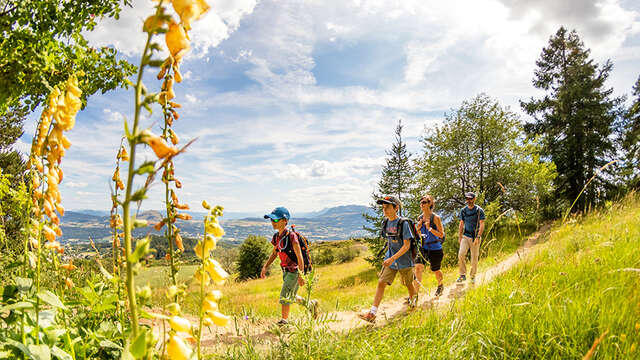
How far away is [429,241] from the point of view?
7289 mm

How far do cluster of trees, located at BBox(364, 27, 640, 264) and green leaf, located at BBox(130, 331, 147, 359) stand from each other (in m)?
20.2

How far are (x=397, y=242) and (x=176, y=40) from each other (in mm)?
5413

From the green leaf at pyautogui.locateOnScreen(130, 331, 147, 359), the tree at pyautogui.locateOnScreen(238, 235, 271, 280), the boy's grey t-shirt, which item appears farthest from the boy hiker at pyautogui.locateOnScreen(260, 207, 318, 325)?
the tree at pyautogui.locateOnScreen(238, 235, 271, 280)

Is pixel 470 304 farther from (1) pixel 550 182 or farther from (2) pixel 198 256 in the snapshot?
(1) pixel 550 182

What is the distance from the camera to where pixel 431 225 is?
7039 millimetres

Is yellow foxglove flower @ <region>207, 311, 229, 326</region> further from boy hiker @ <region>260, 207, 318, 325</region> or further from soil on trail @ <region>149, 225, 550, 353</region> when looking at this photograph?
boy hiker @ <region>260, 207, 318, 325</region>

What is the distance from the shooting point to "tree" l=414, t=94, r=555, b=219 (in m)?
20.4

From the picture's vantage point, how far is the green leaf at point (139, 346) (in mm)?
631

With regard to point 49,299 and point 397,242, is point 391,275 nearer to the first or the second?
point 397,242

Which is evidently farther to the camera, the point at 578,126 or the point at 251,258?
the point at 251,258

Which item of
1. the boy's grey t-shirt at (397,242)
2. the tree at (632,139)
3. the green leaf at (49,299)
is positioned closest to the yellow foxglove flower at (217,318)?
the green leaf at (49,299)

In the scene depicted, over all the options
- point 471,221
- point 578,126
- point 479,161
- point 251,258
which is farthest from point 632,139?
point 251,258

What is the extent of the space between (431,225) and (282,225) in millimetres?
3666

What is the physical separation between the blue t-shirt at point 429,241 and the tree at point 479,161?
1463 centimetres
